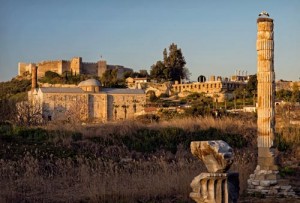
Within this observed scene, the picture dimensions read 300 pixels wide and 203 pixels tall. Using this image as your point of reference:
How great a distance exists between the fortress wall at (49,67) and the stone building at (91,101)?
27325 millimetres

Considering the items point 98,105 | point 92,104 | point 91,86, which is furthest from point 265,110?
point 91,86

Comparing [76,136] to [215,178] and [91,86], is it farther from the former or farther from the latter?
[91,86]

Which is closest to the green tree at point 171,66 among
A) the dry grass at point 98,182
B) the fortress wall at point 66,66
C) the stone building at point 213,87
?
the stone building at point 213,87

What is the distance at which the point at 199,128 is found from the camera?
1959cm

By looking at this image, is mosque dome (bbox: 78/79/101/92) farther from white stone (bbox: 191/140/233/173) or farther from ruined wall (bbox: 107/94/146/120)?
white stone (bbox: 191/140/233/173)

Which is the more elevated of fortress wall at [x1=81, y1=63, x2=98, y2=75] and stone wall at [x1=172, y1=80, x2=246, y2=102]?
fortress wall at [x1=81, y1=63, x2=98, y2=75]

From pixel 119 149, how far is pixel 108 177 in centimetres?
579

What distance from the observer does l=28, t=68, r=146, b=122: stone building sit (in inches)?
1873

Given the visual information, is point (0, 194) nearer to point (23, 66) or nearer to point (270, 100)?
point (270, 100)

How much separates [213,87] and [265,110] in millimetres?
48002

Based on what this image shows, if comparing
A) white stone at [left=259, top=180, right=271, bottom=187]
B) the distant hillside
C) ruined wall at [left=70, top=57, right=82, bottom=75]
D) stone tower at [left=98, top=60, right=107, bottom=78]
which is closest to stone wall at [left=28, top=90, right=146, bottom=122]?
the distant hillside

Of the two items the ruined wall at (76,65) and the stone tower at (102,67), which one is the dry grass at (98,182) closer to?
the ruined wall at (76,65)

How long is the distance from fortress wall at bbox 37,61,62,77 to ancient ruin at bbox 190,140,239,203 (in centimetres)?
7427

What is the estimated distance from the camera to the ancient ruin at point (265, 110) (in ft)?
35.6
